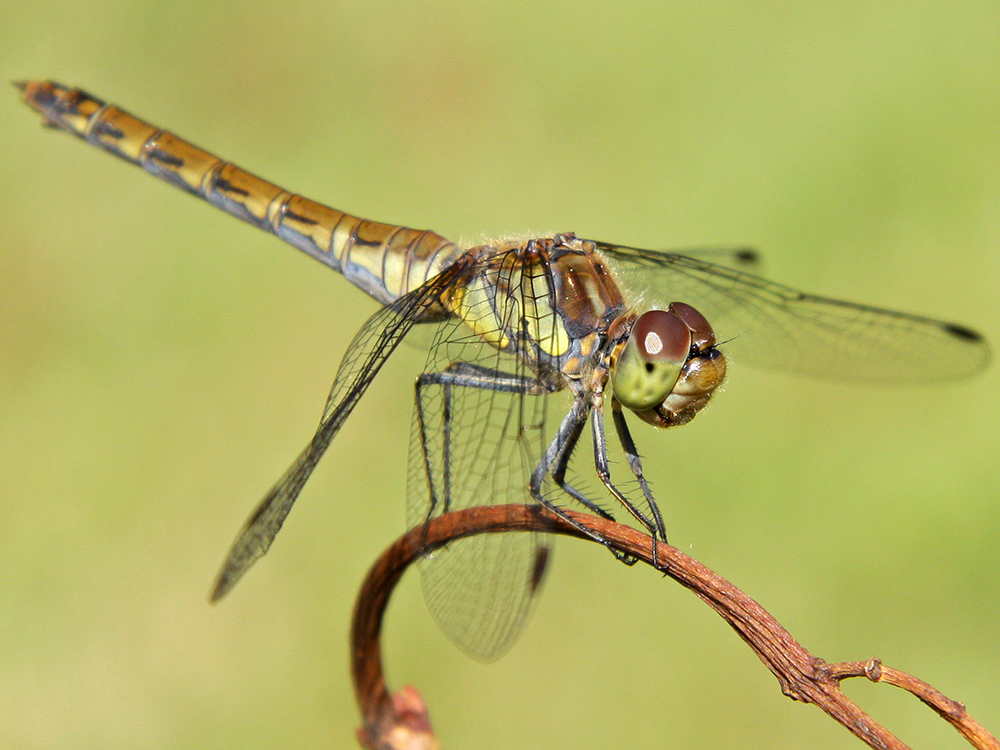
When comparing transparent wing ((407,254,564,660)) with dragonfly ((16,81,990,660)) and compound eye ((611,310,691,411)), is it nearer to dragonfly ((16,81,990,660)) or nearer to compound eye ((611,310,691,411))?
dragonfly ((16,81,990,660))

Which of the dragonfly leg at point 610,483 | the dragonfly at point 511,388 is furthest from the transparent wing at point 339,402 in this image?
the dragonfly leg at point 610,483

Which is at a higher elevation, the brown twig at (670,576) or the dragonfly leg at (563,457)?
the dragonfly leg at (563,457)

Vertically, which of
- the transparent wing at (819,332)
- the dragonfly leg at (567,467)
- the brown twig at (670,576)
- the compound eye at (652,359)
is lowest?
the brown twig at (670,576)

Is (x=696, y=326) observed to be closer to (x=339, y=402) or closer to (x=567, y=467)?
(x=567, y=467)

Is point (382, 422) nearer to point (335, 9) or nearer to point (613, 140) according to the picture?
point (613, 140)

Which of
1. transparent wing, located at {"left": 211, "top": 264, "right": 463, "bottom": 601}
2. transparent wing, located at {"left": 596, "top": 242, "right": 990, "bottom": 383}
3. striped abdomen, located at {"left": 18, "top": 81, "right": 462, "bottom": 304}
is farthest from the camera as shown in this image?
transparent wing, located at {"left": 596, "top": 242, "right": 990, "bottom": 383}

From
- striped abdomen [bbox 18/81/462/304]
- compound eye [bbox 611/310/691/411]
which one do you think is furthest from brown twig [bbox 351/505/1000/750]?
striped abdomen [bbox 18/81/462/304]

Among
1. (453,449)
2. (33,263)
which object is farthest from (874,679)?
(33,263)

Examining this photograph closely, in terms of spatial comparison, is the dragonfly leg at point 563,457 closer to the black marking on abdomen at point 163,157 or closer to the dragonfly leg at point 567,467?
the dragonfly leg at point 567,467

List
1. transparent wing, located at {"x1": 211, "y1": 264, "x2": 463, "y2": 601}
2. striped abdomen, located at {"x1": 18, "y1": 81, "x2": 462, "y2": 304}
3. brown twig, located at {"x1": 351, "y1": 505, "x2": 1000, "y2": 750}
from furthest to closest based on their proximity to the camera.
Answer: striped abdomen, located at {"x1": 18, "y1": 81, "x2": 462, "y2": 304}, transparent wing, located at {"x1": 211, "y1": 264, "x2": 463, "y2": 601}, brown twig, located at {"x1": 351, "y1": 505, "x2": 1000, "y2": 750}
